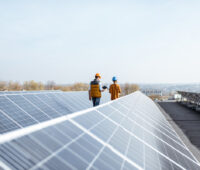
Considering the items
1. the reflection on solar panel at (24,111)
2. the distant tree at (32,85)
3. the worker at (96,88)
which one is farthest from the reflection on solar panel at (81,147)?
the distant tree at (32,85)

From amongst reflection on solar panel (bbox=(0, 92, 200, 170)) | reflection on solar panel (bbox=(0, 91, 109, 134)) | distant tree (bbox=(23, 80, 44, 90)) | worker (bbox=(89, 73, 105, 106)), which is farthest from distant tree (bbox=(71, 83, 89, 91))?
reflection on solar panel (bbox=(0, 92, 200, 170))

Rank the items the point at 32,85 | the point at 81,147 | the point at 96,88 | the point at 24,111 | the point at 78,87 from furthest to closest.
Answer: the point at 78,87 → the point at 32,85 → the point at 24,111 → the point at 96,88 → the point at 81,147

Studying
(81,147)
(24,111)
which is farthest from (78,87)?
(81,147)

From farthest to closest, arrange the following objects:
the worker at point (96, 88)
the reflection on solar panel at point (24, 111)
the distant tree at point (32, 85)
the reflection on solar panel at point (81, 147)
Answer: the distant tree at point (32, 85)
the worker at point (96, 88)
the reflection on solar panel at point (24, 111)
the reflection on solar panel at point (81, 147)

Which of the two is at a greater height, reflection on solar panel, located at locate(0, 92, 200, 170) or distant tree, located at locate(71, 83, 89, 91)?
reflection on solar panel, located at locate(0, 92, 200, 170)

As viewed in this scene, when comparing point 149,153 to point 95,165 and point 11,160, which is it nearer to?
point 95,165

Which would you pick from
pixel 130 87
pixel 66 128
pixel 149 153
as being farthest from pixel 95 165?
pixel 130 87

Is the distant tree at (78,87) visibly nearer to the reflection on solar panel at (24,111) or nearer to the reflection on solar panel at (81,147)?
the reflection on solar panel at (24,111)

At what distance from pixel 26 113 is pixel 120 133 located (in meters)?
7.07

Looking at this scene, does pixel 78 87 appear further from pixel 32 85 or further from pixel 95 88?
pixel 95 88

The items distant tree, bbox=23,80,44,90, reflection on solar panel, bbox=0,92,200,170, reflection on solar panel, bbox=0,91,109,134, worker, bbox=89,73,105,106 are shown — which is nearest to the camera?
reflection on solar panel, bbox=0,92,200,170

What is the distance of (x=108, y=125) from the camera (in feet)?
13.9

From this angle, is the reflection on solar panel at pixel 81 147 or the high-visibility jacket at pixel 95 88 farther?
the high-visibility jacket at pixel 95 88

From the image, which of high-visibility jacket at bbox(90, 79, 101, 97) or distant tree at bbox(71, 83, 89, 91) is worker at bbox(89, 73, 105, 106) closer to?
high-visibility jacket at bbox(90, 79, 101, 97)
